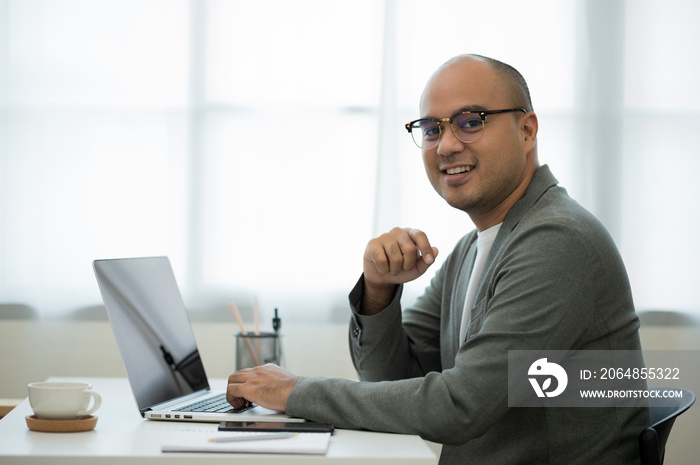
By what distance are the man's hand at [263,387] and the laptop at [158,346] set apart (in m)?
0.02

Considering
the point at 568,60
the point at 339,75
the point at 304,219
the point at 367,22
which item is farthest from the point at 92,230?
the point at 568,60

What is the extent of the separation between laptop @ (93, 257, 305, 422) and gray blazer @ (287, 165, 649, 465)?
173 mm

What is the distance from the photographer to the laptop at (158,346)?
1267 mm

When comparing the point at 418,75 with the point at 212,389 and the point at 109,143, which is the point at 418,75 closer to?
the point at 109,143

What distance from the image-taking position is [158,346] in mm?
1441

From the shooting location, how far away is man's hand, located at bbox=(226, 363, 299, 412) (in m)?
1.24

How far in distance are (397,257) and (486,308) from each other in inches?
8.3

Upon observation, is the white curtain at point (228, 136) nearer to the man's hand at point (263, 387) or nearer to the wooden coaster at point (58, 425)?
the man's hand at point (263, 387)

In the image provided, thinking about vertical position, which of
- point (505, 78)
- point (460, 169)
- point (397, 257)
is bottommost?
point (397, 257)

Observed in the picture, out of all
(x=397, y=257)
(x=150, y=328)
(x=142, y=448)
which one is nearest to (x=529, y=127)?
(x=397, y=257)

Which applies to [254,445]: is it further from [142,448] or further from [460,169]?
[460,169]

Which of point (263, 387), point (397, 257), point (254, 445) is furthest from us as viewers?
point (397, 257)

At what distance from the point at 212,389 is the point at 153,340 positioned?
0.28 m

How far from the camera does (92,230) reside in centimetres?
263
